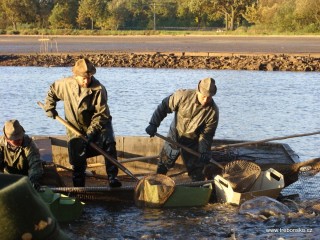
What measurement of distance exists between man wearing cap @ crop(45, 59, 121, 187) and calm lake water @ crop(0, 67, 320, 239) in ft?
1.92

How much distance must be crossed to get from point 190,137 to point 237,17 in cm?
6461

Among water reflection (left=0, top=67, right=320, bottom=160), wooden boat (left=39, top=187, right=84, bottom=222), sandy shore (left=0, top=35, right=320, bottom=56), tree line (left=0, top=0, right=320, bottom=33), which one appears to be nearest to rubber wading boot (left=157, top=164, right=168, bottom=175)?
wooden boat (left=39, top=187, right=84, bottom=222)

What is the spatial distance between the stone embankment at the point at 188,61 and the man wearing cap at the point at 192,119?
64.7 feet

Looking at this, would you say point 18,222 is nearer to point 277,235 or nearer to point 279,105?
point 277,235

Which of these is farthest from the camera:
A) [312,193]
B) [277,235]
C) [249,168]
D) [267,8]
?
[267,8]

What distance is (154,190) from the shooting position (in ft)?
25.4

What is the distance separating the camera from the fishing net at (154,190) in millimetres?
7742

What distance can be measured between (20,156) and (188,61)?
23.4 metres

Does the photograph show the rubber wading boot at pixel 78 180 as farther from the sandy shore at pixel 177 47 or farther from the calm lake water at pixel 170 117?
the sandy shore at pixel 177 47

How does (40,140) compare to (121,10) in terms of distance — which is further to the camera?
(121,10)

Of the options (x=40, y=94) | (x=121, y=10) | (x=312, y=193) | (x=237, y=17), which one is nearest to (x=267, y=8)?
(x=237, y=17)

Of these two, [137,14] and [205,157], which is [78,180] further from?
[137,14]

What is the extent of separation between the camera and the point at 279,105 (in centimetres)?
1761

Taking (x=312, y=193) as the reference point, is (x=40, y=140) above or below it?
above
